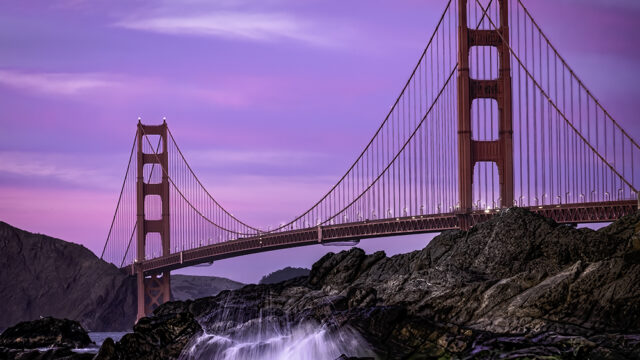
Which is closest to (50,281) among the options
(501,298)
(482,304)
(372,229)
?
(372,229)

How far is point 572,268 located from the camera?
102 ft

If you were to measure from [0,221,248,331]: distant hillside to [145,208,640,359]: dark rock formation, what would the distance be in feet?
315

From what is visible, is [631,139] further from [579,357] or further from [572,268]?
[579,357]

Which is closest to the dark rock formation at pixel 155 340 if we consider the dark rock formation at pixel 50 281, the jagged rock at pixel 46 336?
the jagged rock at pixel 46 336

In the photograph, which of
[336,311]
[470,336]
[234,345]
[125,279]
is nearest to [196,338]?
[234,345]

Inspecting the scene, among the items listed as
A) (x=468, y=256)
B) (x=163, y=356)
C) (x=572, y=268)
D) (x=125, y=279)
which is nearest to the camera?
(x=572, y=268)

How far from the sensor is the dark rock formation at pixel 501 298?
93.8 ft

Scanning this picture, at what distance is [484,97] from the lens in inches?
3110

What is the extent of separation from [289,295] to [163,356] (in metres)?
10.4

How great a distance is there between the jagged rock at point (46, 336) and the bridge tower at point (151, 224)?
69222 mm

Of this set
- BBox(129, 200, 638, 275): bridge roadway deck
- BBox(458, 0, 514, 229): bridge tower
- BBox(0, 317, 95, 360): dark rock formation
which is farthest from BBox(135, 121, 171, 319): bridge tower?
BBox(0, 317, 95, 360): dark rock formation

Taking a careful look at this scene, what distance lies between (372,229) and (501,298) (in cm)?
4678

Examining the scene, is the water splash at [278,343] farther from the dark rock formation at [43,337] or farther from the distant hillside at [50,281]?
the distant hillside at [50,281]

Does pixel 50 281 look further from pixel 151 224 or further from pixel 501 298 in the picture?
pixel 501 298
